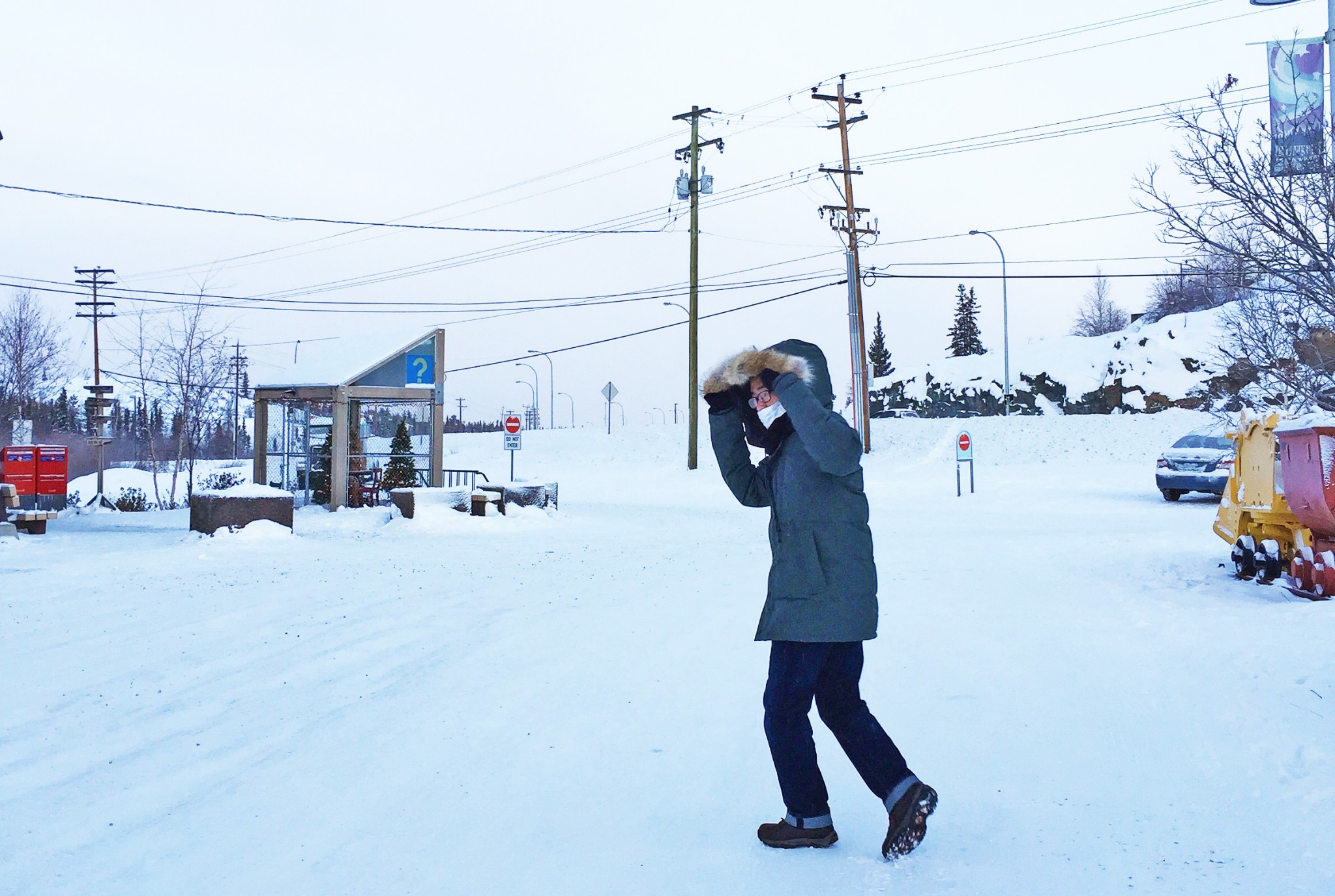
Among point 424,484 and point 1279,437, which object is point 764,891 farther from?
point 424,484

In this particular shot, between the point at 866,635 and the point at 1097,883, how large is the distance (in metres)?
Answer: 1.04

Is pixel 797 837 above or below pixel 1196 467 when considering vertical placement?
below

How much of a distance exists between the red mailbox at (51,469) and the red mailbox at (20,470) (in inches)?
4.4

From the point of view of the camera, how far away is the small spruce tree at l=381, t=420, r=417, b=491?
2270 cm

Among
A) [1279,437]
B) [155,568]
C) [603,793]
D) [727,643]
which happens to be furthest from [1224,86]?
[155,568]

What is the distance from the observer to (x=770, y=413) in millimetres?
3871

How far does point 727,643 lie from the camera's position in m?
7.61

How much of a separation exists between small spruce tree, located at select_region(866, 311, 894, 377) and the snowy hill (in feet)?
70.9

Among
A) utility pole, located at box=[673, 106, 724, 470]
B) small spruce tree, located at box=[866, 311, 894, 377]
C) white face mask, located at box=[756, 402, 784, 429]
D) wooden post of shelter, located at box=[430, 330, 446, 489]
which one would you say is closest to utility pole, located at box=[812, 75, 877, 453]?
utility pole, located at box=[673, 106, 724, 470]

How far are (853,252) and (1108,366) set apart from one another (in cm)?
2348

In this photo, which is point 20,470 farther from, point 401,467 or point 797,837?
point 797,837

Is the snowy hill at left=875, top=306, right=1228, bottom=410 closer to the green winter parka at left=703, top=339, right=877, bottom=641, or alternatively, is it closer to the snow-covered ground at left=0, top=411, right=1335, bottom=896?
the snow-covered ground at left=0, top=411, right=1335, bottom=896

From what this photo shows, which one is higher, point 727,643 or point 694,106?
point 694,106

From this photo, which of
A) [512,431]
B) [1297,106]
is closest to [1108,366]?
[512,431]
